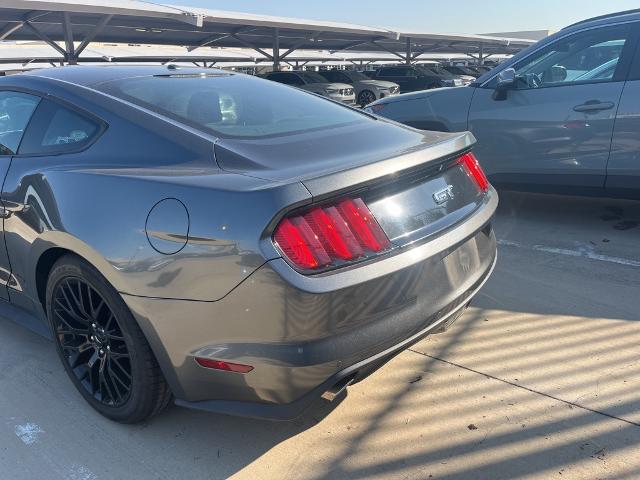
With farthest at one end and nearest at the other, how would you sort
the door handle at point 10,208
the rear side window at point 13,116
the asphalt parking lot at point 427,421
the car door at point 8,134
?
the rear side window at point 13,116 → the car door at point 8,134 → the door handle at point 10,208 → the asphalt parking lot at point 427,421

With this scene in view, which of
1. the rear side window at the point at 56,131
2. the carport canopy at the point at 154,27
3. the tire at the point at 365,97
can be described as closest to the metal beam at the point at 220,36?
the carport canopy at the point at 154,27

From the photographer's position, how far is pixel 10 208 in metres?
2.76

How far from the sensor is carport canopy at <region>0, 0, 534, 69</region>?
15.4 m

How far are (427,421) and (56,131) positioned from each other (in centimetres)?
224

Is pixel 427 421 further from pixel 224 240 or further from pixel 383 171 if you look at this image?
pixel 224 240

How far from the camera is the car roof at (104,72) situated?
9.50 feet

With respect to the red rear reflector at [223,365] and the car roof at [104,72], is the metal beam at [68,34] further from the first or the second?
the red rear reflector at [223,365]

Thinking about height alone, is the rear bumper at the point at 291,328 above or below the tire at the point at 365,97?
above

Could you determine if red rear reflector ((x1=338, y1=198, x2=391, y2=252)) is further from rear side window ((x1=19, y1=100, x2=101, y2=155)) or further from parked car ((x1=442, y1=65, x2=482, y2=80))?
parked car ((x1=442, y1=65, x2=482, y2=80))

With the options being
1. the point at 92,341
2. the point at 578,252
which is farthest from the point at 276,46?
the point at 92,341

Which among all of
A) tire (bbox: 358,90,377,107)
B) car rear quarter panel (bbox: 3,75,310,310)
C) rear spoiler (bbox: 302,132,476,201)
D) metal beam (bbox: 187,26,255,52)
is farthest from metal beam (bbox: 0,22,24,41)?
rear spoiler (bbox: 302,132,476,201)

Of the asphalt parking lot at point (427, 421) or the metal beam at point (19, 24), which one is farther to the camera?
the metal beam at point (19, 24)

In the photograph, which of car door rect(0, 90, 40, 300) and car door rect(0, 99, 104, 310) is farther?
car door rect(0, 90, 40, 300)

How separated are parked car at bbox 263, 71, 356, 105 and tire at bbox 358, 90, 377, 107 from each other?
1.12 feet
